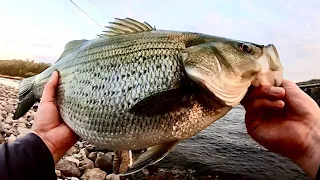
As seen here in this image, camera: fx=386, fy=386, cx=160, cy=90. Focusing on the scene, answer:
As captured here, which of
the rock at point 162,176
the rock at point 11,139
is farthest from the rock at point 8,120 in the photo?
the rock at point 162,176

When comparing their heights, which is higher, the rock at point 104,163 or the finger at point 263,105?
the finger at point 263,105

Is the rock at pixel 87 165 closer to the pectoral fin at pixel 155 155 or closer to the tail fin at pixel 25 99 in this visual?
the tail fin at pixel 25 99

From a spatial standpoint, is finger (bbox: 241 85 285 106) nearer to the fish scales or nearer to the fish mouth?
the fish mouth

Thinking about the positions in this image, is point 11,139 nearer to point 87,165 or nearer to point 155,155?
point 87,165

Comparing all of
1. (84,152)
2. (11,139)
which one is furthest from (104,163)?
(11,139)

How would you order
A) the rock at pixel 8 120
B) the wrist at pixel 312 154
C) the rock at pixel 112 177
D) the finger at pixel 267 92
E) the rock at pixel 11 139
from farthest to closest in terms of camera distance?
the rock at pixel 8 120 < the rock at pixel 11 139 < the rock at pixel 112 177 < the wrist at pixel 312 154 < the finger at pixel 267 92

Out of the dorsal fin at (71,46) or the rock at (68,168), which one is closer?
the dorsal fin at (71,46)

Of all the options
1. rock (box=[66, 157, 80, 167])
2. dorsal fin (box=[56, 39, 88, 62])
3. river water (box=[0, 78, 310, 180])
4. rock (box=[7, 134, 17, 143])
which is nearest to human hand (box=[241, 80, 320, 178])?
dorsal fin (box=[56, 39, 88, 62])
